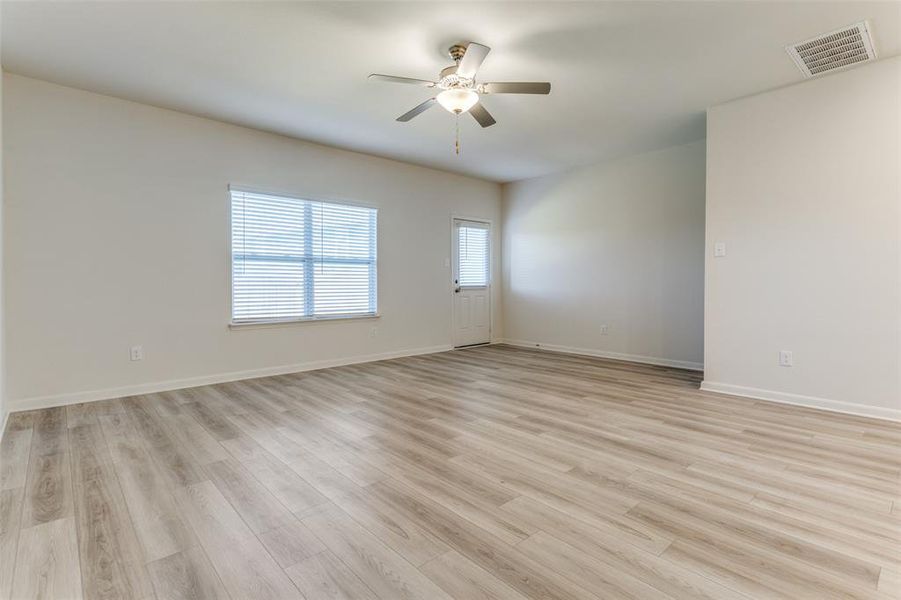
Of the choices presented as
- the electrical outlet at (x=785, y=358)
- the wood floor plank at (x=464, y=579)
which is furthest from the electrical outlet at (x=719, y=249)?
the wood floor plank at (x=464, y=579)

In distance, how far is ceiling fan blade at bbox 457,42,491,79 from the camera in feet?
8.45

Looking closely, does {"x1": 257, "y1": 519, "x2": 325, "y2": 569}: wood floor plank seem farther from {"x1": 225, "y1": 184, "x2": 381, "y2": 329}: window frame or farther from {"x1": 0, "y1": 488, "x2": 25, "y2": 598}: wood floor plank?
{"x1": 225, "y1": 184, "x2": 381, "y2": 329}: window frame

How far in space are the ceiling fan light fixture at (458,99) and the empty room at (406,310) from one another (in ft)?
0.11

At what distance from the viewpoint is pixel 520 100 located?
3.79 meters

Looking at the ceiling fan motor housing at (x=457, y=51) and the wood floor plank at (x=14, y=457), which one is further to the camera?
the ceiling fan motor housing at (x=457, y=51)

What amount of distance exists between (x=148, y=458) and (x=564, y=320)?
5.25m

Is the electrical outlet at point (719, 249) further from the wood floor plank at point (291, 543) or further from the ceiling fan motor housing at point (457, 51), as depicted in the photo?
the wood floor plank at point (291, 543)

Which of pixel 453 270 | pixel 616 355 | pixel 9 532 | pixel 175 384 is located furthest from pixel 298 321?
pixel 616 355

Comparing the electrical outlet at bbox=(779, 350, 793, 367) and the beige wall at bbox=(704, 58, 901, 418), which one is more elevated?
the beige wall at bbox=(704, 58, 901, 418)

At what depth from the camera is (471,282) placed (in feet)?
22.6

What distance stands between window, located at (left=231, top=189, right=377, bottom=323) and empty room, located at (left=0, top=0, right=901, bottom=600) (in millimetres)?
34

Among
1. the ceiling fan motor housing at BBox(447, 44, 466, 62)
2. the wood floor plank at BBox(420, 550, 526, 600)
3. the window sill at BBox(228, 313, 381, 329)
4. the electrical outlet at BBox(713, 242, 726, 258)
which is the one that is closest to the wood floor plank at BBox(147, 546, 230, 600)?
the wood floor plank at BBox(420, 550, 526, 600)

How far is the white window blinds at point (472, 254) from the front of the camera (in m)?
6.73

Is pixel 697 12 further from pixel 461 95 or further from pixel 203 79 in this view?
pixel 203 79
